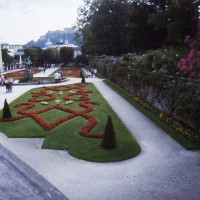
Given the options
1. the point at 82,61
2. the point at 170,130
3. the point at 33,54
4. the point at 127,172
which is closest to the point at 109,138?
the point at 127,172

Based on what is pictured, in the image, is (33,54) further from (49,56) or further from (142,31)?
(142,31)

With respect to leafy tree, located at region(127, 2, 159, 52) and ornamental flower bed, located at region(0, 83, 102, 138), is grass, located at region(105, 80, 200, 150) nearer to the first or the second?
ornamental flower bed, located at region(0, 83, 102, 138)

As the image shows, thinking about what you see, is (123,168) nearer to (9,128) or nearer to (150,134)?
(150,134)

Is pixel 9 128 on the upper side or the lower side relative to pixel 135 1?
lower

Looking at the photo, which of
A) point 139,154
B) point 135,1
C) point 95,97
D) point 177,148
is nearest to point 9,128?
point 139,154

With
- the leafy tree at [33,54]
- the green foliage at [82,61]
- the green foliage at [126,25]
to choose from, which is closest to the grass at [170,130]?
the green foliage at [126,25]

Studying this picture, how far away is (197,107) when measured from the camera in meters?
12.9

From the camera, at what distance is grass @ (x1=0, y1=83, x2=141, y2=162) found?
1164 centimetres

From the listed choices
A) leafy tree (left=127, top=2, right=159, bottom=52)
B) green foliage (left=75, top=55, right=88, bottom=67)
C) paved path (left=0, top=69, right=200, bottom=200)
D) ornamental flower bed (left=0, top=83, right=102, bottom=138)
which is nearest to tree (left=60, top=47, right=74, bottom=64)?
green foliage (left=75, top=55, right=88, bottom=67)

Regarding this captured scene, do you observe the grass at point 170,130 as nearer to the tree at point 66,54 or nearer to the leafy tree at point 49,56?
the tree at point 66,54

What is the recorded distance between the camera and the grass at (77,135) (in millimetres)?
11641

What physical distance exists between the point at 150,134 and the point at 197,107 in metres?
2.58

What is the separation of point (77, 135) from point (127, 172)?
473 centimetres

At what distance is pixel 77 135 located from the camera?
14305 mm
